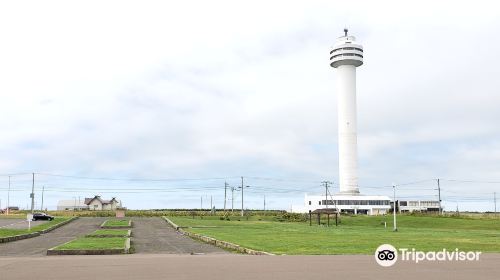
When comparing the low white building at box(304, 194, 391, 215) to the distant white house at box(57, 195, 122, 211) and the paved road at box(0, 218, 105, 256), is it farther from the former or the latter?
the paved road at box(0, 218, 105, 256)

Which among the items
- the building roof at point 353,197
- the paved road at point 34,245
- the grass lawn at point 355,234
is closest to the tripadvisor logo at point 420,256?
the grass lawn at point 355,234

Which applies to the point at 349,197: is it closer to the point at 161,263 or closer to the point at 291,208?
the point at 291,208

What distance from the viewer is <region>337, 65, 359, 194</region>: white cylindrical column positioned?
127125 millimetres

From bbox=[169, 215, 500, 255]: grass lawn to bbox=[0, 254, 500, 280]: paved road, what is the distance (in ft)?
13.8

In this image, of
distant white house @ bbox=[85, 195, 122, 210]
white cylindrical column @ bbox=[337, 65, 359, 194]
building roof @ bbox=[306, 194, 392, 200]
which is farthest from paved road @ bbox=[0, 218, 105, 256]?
distant white house @ bbox=[85, 195, 122, 210]

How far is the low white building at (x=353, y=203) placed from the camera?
129 metres

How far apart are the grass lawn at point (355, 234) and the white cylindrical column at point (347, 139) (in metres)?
50.2

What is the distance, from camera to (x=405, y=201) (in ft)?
489

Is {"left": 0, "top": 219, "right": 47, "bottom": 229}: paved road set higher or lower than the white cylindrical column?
lower

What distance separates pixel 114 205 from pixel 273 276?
149 m

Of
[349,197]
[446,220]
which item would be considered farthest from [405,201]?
[446,220]

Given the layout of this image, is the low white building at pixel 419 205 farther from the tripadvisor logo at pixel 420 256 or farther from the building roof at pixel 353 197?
the tripadvisor logo at pixel 420 256

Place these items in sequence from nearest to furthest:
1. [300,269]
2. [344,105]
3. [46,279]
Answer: [46,279] < [300,269] < [344,105]

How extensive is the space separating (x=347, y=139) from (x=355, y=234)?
3596 inches
